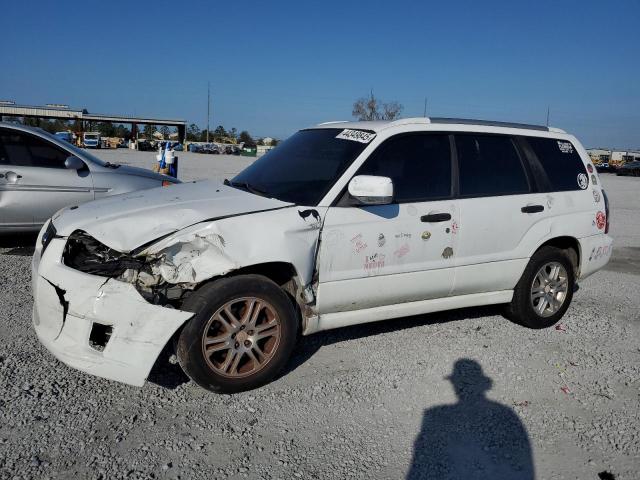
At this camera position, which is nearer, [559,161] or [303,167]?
[303,167]

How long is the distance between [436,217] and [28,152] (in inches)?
213

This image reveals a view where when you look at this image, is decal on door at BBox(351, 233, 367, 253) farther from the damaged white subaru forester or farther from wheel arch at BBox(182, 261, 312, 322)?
wheel arch at BBox(182, 261, 312, 322)

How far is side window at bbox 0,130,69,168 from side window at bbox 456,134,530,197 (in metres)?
5.15

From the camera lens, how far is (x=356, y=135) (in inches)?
176

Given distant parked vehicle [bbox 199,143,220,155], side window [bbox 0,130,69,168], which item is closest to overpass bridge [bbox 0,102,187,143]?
distant parked vehicle [bbox 199,143,220,155]

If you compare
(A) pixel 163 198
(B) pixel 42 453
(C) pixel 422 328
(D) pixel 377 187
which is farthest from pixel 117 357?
(C) pixel 422 328

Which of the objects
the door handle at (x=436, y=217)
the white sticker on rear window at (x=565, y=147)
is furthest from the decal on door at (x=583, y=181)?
the door handle at (x=436, y=217)

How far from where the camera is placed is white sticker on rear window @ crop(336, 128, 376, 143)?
4.33 meters

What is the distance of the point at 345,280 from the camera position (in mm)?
3979

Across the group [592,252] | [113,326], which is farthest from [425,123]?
[113,326]

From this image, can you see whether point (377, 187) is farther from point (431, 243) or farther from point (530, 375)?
point (530, 375)

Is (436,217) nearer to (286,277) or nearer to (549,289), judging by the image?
(286,277)

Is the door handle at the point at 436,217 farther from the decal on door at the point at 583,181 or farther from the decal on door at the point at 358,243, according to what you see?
the decal on door at the point at 583,181

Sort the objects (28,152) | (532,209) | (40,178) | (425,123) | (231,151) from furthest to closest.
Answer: (231,151) < (28,152) < (40,178) < (532,209) < (425,123)
